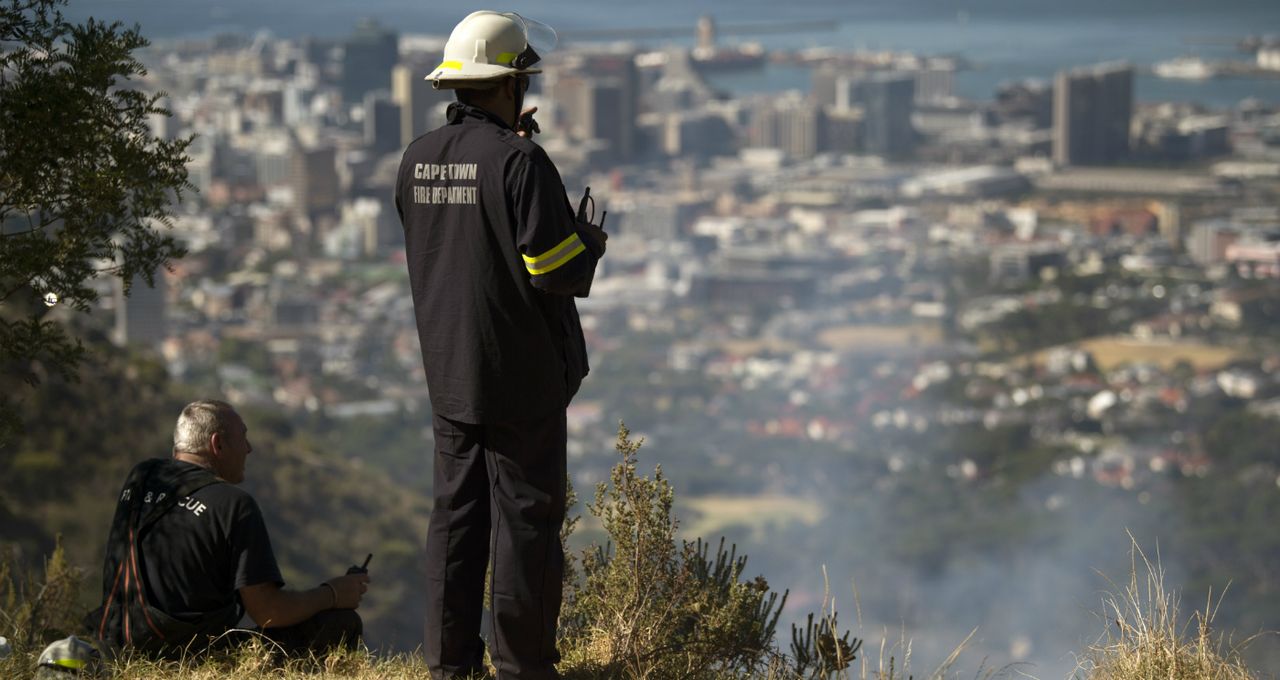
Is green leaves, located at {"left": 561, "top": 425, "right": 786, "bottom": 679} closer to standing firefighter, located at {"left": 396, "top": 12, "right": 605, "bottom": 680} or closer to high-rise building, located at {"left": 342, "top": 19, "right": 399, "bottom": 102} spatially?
standing firefighter, located at {"left": 396, "top": 12, "right": 605, "bottom": 680}

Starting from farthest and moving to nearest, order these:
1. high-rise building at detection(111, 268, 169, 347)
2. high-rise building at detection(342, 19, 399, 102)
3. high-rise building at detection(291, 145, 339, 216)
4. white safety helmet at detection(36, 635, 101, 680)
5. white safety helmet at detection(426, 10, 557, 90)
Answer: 1. high-rise building at detection(342, 19, 399, 102)
2. high-rise building at detection(291, 145, 339, 216)
3. high-rise building at detection(111, 268, 169, 347)
4. white safety helmet at detection(36, 635, 101, 680)
5. white safety helmet at detection(426, 10, 557, 90)

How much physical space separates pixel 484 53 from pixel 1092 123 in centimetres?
5723

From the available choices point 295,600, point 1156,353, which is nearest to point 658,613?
point 295,600

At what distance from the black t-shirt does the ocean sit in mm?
62528

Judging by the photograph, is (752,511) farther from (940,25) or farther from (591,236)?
(940,25)

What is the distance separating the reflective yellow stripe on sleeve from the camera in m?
2.21

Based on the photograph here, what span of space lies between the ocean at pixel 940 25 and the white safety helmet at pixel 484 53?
62657 millimetres

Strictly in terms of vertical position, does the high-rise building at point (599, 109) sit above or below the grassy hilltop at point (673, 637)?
below

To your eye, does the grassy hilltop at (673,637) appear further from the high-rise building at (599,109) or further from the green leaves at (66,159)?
the high-rise building at (599,109)

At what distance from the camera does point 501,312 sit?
90.1 inches

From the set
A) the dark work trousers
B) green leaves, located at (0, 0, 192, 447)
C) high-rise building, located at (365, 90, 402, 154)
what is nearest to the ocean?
high-rise building, located at (365, 90, 402, 154)

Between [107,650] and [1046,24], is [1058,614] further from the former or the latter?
[1046,24]

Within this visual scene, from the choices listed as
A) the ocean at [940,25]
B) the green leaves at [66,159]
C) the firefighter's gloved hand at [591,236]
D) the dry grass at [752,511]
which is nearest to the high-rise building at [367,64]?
the ocean at [940,25]

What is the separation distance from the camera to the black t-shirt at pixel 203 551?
2471 millimetres
